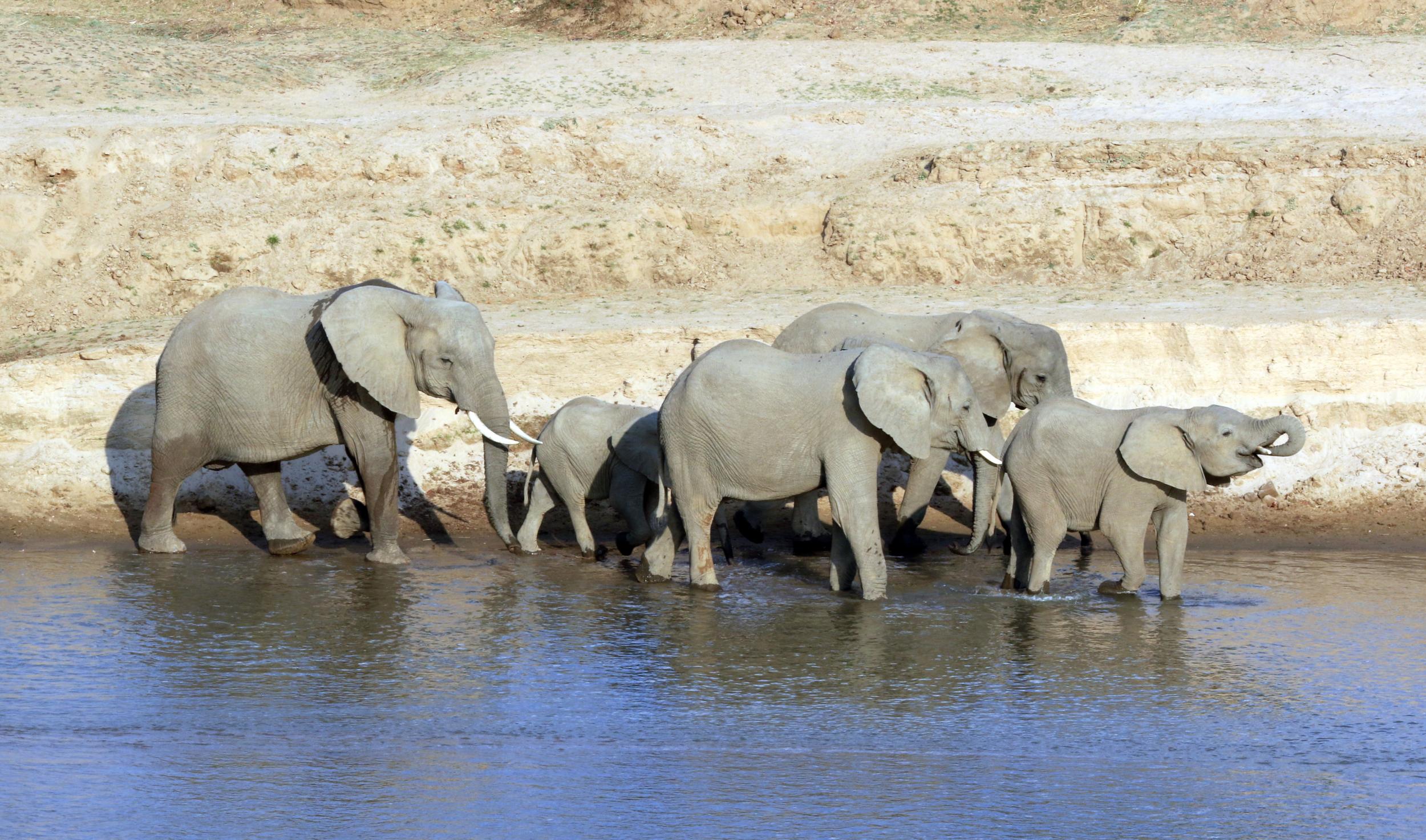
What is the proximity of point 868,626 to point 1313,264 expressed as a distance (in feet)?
32.1

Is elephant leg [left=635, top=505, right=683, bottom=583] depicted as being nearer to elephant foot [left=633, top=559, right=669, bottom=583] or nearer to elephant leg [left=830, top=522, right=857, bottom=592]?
elephant foot [left=633, top=559, right=669, bottom=583]

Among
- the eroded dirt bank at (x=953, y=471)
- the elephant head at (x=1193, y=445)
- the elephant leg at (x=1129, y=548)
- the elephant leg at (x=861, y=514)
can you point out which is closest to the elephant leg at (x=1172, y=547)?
the elephant leg at (x=1129, y=548)

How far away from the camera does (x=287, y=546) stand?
12695 millimetres

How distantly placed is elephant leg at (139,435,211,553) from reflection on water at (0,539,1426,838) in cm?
56

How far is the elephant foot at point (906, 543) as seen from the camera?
12.7 m

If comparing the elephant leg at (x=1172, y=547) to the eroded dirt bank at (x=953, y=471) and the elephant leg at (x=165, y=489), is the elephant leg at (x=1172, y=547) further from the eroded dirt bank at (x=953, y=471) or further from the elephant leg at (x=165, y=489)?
the elephant leg at (x=165, y=489)

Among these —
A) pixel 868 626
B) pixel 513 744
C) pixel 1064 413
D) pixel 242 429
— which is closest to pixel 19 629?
pixel 242 429

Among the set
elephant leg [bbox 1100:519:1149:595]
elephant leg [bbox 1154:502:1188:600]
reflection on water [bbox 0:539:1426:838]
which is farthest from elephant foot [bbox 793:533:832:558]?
elephant leg [bbox 1154:502:1188:600]

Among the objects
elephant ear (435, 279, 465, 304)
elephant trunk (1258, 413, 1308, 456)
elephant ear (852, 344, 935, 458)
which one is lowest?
elephant trunk (1258, 413, 1308, 456)

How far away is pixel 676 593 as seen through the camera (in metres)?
11.3

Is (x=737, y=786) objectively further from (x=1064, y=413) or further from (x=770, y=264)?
(x=770, y=264)

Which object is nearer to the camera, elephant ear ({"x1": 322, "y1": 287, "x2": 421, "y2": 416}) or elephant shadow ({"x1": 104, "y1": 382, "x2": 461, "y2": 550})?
elephant ear ({"x1": 322, "y1": 287, "x2": 421, "y2": 416})

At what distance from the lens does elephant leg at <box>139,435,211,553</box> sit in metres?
12.4

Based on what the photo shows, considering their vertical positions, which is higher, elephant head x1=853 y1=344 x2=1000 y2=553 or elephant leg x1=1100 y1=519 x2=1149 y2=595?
elephant head x1=853 y1=344 x2=1000 y2=553
